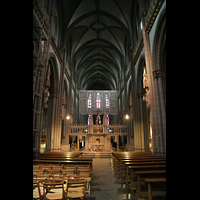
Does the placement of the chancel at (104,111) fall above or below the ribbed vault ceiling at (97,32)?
below

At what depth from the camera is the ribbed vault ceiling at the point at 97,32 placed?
778 inches

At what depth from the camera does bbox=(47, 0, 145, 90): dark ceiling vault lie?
1944cm

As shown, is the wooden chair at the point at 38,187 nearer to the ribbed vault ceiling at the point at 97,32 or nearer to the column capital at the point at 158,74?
the column capital at the point at 158,74

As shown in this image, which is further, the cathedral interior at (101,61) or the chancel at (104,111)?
the cathedral interior at (101,61)

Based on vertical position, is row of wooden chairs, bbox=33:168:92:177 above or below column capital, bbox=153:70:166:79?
below

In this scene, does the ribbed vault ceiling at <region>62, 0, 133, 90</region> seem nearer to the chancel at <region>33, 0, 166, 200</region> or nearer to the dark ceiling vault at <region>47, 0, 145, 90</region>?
the dark ceiling vault at <region>47, 0, 145, 90</region>

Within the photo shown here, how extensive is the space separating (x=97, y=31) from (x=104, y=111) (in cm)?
→ 1238

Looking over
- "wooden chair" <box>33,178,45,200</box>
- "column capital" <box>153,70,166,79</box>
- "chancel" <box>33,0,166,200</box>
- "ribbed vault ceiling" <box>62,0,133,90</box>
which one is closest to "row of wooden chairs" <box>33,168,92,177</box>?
"chancel" <box>33,0,166,200</box>

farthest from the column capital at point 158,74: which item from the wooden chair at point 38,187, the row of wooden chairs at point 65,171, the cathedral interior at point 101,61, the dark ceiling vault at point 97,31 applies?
the wooden chair at point 38,187
